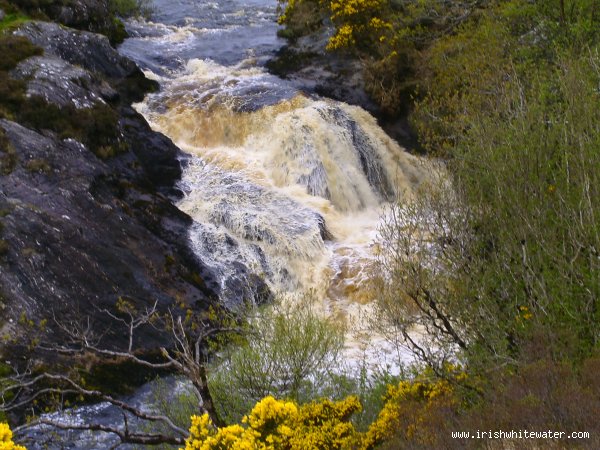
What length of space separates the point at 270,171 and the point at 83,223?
6932 millimetres

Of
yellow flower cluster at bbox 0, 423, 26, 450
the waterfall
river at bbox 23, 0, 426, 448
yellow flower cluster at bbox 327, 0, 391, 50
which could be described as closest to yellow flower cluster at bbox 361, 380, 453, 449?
river at bbox 23, 0, 426, 448

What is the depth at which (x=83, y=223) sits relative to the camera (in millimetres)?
14922

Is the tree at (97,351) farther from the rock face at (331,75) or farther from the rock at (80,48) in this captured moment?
the rock face at (331,75)

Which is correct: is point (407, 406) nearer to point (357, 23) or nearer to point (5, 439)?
point (5, 439)

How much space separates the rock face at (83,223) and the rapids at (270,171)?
0.97 m

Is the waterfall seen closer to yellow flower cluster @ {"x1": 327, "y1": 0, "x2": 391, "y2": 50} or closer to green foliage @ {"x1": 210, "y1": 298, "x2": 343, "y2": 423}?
yellow flower cluster @ {"x1": 327, "y1": 0, "x2": 391, "y2": 50}

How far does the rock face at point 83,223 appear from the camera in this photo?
13.4 metres

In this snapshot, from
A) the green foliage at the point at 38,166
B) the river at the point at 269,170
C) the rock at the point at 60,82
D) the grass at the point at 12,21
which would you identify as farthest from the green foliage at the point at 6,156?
the grass at the point at 12,21

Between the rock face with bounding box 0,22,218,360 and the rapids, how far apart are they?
3.18ft

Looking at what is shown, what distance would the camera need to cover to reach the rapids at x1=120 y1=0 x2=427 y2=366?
1694cm

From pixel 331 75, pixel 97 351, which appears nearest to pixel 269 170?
pixel 331 75

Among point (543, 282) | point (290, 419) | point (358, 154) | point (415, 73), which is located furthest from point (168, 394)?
point (415, 73)

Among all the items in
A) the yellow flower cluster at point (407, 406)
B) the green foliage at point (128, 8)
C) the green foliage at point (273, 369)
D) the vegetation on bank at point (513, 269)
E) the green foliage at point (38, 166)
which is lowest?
the green foliage at point (273, 369)

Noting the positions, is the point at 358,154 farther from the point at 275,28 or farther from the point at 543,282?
the point at 543,282
